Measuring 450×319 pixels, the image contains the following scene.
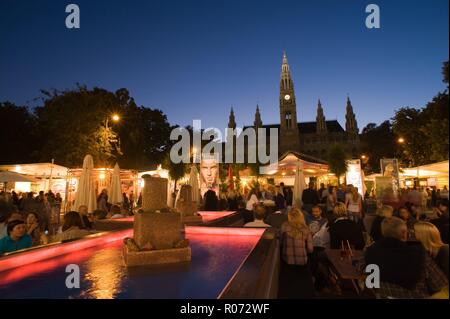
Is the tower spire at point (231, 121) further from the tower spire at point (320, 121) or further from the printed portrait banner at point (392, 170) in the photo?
the printed portrait banner at point (392, 170)

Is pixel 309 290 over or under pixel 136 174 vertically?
under

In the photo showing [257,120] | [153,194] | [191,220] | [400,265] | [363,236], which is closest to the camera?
[400,265]

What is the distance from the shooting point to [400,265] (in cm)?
265

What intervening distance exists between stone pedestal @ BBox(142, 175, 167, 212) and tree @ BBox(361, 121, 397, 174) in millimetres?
54877

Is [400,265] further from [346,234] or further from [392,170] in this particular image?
[392,170]

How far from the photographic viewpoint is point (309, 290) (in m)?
4.01

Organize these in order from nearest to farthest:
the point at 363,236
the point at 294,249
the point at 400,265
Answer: the point at 400,265 < the point at 294,249 < the point at 363,236

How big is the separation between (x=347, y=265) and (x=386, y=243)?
2.36m

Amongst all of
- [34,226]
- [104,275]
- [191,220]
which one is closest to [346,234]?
[191,220]

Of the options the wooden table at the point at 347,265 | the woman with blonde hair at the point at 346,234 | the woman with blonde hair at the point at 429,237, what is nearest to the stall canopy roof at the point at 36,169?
the woman with blonde hair at the point at 346,234

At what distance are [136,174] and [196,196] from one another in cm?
668
